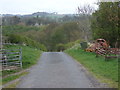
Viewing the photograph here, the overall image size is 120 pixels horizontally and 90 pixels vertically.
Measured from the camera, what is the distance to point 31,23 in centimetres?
10119

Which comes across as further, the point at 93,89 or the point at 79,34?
the point at 79,34

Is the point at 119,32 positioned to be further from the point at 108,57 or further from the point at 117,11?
the point at 108,57

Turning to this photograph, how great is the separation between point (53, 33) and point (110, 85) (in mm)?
59569

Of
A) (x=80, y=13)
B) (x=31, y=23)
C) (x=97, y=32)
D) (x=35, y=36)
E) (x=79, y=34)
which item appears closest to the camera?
(x=97, y=32)

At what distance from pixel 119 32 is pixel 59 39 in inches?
1782

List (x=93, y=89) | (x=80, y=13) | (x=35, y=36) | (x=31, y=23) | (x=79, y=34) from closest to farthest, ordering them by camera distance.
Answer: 1. (x=93, y=89)
2. (x=80, y=13)
3. (x=79, y=34)
4. (x=35, y=36)
5. (x=31, y=23)

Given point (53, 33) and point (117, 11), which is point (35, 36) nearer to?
point (53, 33)

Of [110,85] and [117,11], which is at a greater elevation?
[117,11]

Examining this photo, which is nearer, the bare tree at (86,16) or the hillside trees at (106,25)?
the hillside trees at (106,25)

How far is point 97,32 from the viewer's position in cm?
2606

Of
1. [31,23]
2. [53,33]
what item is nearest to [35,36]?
[53,33]

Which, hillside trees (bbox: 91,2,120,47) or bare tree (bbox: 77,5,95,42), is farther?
bare tree (bbox: 77,5,95,42)

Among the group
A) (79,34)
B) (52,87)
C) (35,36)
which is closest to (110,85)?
(52,87)

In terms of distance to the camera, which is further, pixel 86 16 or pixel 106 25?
pixel 86 16
